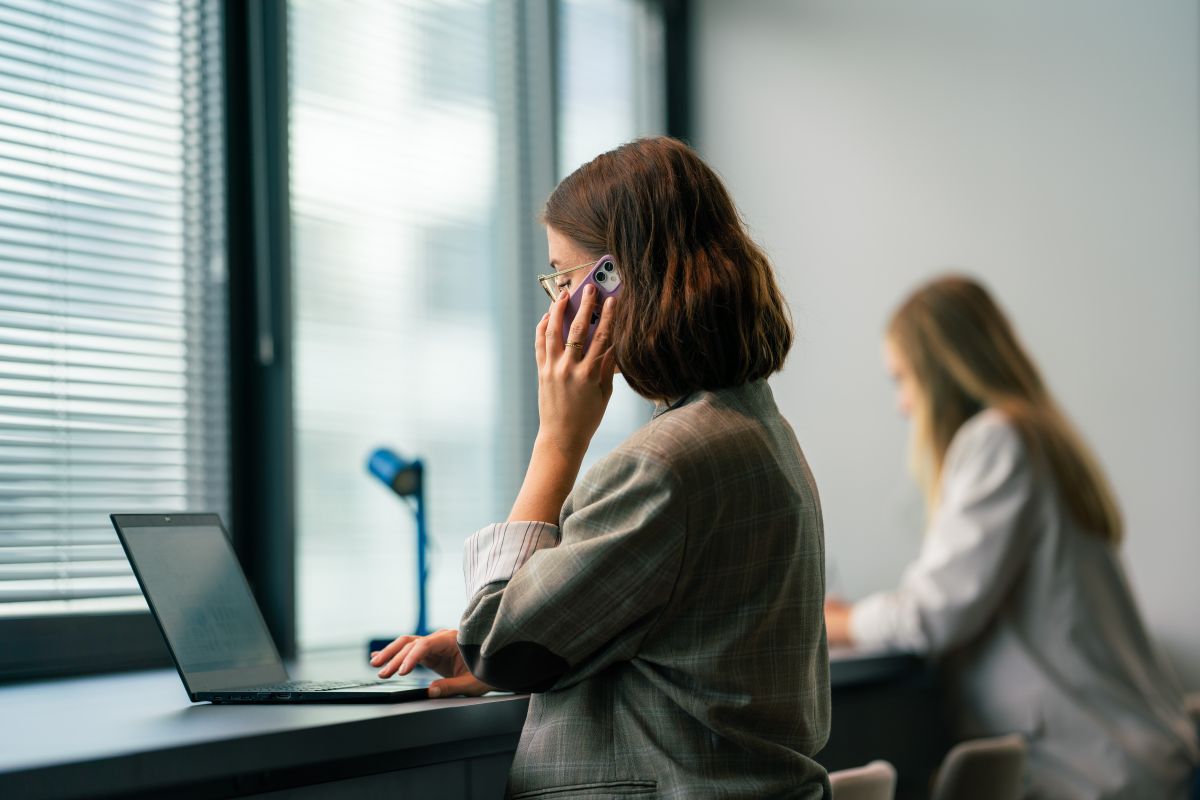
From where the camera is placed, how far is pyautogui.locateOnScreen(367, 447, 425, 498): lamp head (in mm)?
1915

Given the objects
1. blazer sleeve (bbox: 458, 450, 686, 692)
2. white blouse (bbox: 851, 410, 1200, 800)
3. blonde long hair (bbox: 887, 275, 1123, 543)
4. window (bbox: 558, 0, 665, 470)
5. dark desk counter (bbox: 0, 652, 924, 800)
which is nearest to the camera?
dark desk counter (bbox: 0, 652, 924, 800)

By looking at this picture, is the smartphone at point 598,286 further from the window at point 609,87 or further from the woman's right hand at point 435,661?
the window at point 609,87

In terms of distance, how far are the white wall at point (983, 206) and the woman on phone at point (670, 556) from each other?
1.64m

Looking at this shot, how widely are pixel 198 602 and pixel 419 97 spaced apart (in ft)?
4.81

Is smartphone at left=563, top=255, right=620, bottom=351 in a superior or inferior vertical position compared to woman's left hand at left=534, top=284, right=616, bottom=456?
superior

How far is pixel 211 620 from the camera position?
144cm

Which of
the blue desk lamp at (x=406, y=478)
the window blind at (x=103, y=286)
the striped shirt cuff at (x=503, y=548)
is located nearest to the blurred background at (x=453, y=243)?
the window blind at (x=103, y=286)

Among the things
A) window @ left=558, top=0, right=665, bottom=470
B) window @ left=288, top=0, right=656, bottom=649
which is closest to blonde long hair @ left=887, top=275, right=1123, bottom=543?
window @ left=558, top=0, right=665, bottom=470

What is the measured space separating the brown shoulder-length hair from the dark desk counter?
16.9 inches

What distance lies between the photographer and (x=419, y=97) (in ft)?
8.45

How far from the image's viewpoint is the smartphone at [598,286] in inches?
49.7

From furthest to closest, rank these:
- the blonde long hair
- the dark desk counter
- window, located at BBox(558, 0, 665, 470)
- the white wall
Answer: window, located at BBox(558, 0, 665, 470) → the white wall → the blonde long hair → the dark desk counter

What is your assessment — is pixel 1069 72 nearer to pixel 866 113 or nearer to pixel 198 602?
pixel 866 113

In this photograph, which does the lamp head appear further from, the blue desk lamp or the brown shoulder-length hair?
the brown shoulder-length hair
